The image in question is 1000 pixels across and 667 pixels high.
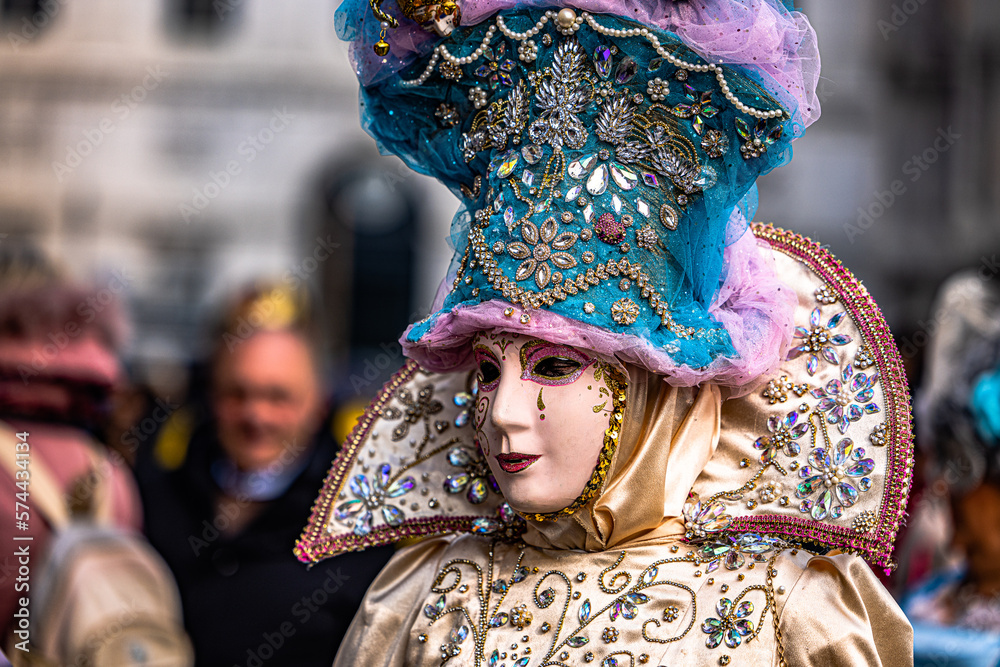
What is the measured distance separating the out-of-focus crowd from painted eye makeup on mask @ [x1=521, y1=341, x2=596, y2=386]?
1.81 m

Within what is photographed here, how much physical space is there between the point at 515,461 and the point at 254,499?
212 cm

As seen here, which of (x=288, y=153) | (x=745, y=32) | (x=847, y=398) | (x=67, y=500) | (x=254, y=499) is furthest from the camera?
(x=288, y=153)

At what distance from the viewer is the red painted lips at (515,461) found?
6.20ft

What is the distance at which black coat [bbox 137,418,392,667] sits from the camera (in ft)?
11.4

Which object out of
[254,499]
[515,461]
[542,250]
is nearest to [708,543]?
[515,461]

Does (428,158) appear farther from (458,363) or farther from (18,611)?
(18,611)

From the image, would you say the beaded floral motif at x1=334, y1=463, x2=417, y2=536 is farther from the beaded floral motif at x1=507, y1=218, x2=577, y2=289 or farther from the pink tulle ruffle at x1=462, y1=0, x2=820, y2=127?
the pink tulle ruffle at x1=462, y1=0, x2=820, y2=127

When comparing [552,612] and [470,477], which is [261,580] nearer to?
[470,477]

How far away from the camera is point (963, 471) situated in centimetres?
381

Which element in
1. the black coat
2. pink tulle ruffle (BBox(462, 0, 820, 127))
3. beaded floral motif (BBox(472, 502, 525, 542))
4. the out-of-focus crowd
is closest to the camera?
pink tulle ruffle (BBox(462, 0, 820, 127))

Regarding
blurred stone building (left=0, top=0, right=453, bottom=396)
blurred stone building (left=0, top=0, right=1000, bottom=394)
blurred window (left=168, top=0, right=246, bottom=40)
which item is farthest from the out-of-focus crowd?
blurred window (left=168, top=0, right=246, bottom=40)

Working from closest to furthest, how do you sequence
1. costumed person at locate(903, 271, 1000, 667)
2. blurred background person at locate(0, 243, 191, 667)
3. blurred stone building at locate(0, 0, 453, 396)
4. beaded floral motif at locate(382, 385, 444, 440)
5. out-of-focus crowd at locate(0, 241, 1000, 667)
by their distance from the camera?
beaded floral motif at locate(382, 385, 444, 440) → blurred background person at locate(0, 243, 191, 667) → out-of-focus crowd at locate(0, 241, 1000, 667) → costumed person at locate(903, 271, 1000, 667) → blurred stone building at locate(0, 0, 453, 396)

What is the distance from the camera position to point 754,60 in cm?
181

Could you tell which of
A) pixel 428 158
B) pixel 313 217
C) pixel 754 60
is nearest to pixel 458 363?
pixel 428 158
